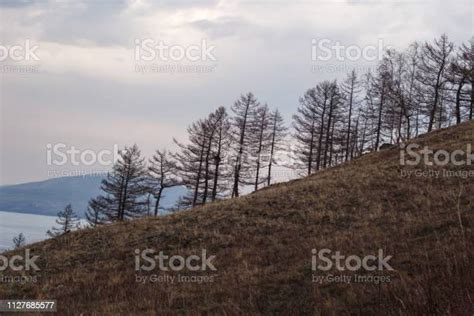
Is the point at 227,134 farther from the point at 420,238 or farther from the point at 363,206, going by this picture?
the point at 420,238

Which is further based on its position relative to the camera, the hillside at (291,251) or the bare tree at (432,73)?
the bare tree at (432,73)

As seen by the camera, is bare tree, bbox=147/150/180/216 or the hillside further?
bare tree, bbox=147/150/180/216

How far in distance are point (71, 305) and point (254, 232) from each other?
6994mm

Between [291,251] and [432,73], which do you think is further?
[432,73]

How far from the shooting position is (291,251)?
1259cm

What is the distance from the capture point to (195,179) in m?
42.1

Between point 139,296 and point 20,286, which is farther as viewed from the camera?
point 20,286

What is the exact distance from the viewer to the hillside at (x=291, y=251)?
21.8 ft

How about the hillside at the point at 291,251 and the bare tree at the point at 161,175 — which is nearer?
the hillside at the point at 291,251

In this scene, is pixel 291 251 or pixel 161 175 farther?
pixel 161 175

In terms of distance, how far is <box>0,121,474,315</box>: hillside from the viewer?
6641 mm

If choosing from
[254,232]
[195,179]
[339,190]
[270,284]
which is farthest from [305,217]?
→ [195,179]

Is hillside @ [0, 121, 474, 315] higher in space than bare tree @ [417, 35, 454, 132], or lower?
lower

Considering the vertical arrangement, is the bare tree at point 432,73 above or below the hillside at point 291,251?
above
